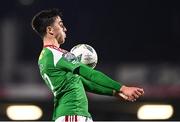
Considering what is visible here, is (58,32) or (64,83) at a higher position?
(58,32)

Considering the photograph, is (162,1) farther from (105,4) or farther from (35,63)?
(35,63)

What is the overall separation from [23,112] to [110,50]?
151cm

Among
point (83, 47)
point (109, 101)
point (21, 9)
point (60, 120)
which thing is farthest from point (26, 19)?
point (60, 120)

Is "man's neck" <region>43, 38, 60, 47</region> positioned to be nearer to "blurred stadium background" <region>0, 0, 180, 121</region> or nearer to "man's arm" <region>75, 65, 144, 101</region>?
"man's arm" <region>75, 65, 144, 101</region>

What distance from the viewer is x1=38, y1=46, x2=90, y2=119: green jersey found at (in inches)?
223

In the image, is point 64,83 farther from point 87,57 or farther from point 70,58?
point 87,57

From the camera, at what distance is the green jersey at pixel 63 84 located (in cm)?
566

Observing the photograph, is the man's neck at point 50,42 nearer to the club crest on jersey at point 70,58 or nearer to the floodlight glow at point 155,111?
the club crest on jersey at point 70,58

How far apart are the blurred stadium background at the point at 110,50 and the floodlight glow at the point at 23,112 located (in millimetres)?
13

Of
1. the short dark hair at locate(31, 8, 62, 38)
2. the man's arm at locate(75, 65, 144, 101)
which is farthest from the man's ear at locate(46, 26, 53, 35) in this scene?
the man's arm at locate(75, 65, 144, 101)

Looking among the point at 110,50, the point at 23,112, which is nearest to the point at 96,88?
the point at 23,112

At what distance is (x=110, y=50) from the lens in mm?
10805

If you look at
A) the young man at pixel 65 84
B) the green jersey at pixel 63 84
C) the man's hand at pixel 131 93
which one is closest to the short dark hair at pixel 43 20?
the young man at pixel 65 84

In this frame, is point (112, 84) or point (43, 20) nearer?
point (112, 84)
